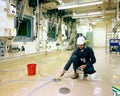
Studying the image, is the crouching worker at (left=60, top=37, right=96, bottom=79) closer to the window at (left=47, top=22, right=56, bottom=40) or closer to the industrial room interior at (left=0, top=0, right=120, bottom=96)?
the industrial room interior at (left=0, top=0, right=120, bottom=96)

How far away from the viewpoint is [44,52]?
6824 millimetres

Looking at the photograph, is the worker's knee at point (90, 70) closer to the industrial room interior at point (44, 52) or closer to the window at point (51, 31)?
the industrial room interior at point (44, 52)

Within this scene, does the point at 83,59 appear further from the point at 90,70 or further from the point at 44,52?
the point at 44,52

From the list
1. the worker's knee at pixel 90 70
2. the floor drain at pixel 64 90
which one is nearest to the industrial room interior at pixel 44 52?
the floor drain at pixel 64 90

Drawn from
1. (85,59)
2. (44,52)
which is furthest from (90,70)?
(44,52)

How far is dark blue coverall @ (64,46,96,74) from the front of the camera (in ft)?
9.14

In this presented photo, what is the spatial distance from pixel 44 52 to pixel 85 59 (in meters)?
4.18

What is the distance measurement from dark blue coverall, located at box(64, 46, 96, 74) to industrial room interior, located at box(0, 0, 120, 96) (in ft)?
0.87

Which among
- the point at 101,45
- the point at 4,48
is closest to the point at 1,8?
the point at 4,48

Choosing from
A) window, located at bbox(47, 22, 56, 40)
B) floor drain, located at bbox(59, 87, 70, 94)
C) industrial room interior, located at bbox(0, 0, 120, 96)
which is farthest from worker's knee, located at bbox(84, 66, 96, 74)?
window, located at bbox(47, 22, 56, 40)

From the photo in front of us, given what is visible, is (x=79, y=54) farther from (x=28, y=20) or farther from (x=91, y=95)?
(x=28, y=20)

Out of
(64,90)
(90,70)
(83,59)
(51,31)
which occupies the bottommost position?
(64,90)

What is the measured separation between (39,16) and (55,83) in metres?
4.41

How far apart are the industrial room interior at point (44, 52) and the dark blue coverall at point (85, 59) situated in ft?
0.87
